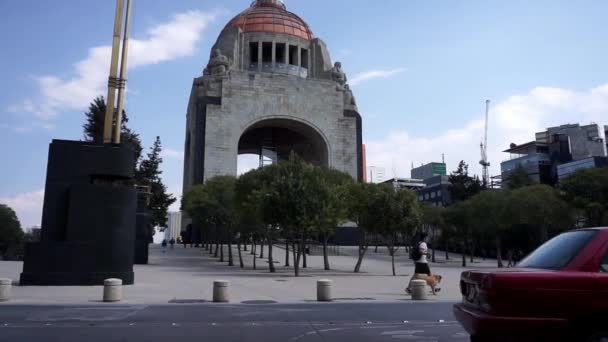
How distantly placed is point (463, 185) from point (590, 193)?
29.4 m

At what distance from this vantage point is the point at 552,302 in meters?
5.11

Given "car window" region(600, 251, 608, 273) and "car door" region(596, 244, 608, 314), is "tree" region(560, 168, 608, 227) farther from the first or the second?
"car door" region(596, 244, 608, 314)

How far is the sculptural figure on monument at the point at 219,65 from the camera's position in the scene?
193ft

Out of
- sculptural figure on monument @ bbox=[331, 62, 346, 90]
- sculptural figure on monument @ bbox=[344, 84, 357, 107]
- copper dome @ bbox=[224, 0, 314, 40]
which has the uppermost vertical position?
copper dome @ bbox=[224, 0, 314, 40]

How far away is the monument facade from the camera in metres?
56.1

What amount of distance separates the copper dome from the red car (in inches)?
2482

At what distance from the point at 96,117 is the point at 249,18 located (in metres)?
31.5

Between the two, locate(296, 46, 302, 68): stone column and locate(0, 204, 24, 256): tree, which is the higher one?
locate(296, 46, 302, 68): stone column

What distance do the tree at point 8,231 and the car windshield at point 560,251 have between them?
199 feet

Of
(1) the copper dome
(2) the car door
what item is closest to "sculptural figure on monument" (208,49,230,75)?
(1) the copper dome

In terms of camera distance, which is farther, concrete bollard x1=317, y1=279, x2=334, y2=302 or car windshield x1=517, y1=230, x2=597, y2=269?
concrete bollard x1=317, y1=279, x2=334, y2=302

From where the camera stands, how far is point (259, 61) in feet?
209

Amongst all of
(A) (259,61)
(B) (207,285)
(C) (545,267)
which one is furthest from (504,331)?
(A) (259,61)

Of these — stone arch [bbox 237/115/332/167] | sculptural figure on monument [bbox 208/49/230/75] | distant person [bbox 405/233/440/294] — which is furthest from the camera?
stone arch [bbox 237/115/332/167]
